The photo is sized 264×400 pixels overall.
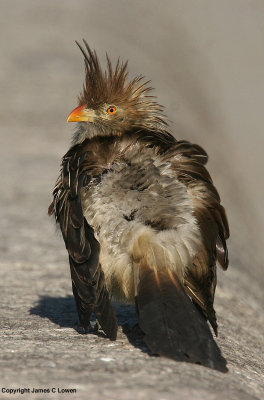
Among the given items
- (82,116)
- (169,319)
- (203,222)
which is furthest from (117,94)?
(169,319)

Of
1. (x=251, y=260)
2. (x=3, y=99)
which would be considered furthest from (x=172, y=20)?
(x=251, y=260)

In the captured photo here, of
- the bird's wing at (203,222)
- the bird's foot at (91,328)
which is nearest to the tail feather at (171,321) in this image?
the bird's wing at (203,222)

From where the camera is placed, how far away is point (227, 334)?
5.19 metres

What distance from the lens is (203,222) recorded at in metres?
4.40

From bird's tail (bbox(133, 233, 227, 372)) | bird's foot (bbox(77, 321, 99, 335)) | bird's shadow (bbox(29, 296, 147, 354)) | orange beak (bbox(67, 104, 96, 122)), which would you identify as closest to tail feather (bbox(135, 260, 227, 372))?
bird's tail (bbox(133, 233, 227, 372))

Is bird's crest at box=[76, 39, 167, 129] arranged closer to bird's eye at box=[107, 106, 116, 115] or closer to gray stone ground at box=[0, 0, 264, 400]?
bird's eye at box=[107, 106, 116, 115]

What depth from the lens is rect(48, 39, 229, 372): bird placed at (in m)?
3.89

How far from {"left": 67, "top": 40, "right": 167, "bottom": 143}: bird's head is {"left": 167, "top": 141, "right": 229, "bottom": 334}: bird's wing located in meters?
0.47

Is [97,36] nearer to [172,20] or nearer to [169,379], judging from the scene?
[172,20]

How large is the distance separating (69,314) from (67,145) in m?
5.87

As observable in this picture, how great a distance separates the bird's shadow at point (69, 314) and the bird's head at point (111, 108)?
1.35 meters

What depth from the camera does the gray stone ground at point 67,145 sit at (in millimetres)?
3506

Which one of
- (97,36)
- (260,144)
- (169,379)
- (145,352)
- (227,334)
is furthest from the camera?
(97,36)

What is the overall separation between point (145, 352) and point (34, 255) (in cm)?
309
